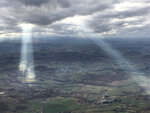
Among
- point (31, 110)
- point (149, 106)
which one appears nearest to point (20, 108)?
point (31, 110)

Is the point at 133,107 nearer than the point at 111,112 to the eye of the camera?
No

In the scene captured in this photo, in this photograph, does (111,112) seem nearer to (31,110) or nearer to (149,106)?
(149,106)

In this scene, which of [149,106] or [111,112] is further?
[149,106]

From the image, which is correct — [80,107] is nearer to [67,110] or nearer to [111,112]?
[67,110]

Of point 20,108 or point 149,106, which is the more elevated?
point 20,108

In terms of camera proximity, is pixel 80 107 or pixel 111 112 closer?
pixel 111 112

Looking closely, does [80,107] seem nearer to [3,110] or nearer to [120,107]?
[120,107]

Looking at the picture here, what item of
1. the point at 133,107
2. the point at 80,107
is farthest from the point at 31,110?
the point at 133,107

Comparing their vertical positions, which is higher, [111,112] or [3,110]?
[3,110]

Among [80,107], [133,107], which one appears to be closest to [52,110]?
[80,107]
